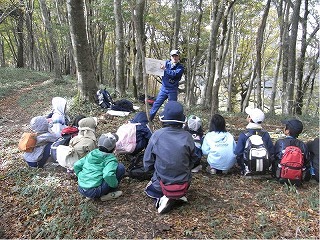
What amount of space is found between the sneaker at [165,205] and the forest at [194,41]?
261cm

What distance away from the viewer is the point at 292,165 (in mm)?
4645

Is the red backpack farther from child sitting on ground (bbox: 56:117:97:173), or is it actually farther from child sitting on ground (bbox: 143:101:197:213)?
child sitting on ground (bbox: 56:117:97:173)

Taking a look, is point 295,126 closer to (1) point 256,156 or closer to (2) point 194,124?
(1) point 256,156

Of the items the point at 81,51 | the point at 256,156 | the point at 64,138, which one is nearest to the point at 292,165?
the point at 256,156

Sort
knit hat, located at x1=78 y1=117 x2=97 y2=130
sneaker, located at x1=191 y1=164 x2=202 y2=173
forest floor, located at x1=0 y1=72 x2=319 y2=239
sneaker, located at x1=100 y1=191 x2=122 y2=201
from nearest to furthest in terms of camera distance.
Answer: forest floor, located at x1=0 y1=72 x2=319 y2=239 < sneaker, located at x1=100 y1=191 x2=122 y2=201 < knit hat, located at x1=78 y1=117 x2=97 y2=130 < sneaker, located at x1=191 y1=164 x2=202 y2=173

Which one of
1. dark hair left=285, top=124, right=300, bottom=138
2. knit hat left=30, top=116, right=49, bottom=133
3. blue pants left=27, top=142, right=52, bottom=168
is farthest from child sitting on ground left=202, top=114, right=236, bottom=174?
knit hat left=30, top=116, right=49, bottom=133

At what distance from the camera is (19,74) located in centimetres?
2269

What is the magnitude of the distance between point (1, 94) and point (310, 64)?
1843cm

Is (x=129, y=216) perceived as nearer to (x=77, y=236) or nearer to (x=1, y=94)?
(x=77, y=236)

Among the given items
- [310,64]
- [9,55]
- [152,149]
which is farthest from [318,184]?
[9,55]

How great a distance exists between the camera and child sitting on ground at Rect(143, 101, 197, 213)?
401 cm

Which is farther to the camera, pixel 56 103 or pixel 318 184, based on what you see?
pixel 56 103

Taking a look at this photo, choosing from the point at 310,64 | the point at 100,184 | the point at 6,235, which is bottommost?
the point at 6,235

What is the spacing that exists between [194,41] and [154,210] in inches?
717
